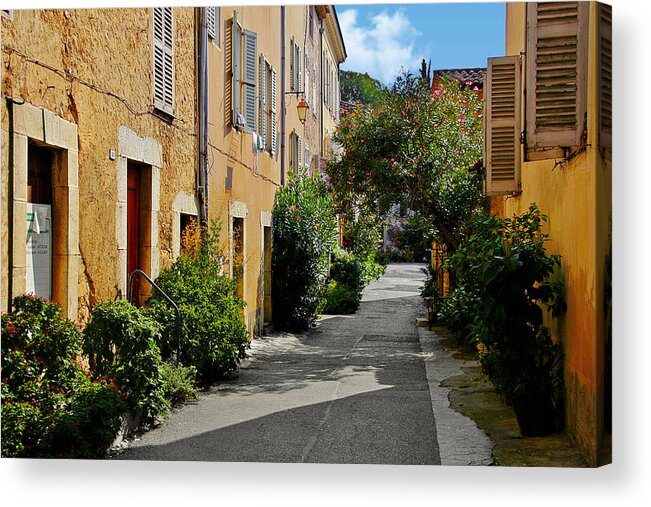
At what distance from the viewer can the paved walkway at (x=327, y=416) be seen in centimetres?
543

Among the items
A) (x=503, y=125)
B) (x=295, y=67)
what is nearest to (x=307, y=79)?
(x=295, y=67)

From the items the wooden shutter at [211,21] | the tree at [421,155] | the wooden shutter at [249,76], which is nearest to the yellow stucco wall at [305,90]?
the tree at [421,155]

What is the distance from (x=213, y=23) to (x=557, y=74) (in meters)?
5.38

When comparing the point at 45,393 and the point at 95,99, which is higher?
the point at 95,99

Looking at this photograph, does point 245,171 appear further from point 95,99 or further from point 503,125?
point 95,99

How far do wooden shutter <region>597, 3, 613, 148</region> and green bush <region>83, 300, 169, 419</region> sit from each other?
132 inches

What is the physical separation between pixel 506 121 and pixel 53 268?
4.36m

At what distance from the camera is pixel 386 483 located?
479cm

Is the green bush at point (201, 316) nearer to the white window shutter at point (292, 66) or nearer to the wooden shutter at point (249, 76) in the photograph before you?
the wooden shutter at point (249, 76)

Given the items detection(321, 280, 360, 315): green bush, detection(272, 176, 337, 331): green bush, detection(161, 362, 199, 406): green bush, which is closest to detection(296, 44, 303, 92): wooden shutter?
detection(272, 176, 337, 331): green bush

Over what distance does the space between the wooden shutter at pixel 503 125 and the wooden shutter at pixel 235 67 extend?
147 inches

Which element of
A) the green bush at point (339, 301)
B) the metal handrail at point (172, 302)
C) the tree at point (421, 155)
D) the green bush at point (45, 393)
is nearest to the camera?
the green bush at point (45, 393)

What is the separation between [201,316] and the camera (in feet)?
24.6

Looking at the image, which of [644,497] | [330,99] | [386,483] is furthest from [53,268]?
[330,99]
